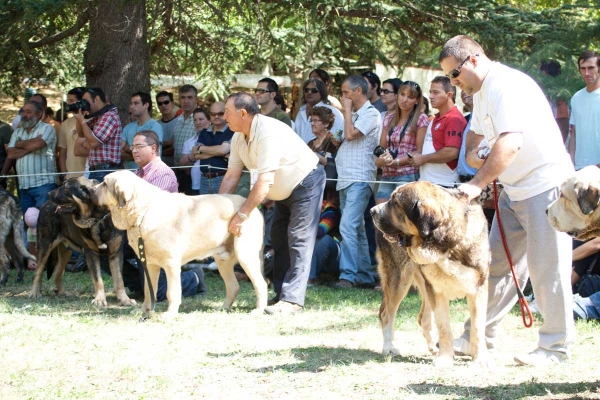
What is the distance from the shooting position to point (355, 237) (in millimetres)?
9219

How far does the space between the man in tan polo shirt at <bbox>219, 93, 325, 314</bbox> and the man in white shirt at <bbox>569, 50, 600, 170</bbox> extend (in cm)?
282

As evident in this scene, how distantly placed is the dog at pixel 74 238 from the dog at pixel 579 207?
17.1 feet

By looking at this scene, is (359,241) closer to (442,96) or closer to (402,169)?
(402,169)

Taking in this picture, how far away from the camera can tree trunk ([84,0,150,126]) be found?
38.2 ft

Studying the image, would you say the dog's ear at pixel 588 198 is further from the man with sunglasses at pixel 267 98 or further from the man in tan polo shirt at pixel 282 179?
the man with sunglasses at pixel 267 98

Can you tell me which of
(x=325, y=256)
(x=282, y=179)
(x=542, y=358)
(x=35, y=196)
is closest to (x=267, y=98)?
(x=325, y=256)

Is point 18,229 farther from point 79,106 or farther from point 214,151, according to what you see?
point 214,151

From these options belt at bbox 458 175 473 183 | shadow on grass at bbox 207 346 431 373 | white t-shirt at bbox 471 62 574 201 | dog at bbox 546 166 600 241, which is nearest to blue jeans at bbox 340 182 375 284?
belt at bbox 458 175 473 183

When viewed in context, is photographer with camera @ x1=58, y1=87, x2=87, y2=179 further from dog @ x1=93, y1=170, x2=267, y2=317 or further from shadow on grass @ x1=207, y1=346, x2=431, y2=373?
shadow on grass @ x1=207, y1=346, x2=431, y2=373

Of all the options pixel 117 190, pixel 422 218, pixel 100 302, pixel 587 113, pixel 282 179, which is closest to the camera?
pixel 422 218

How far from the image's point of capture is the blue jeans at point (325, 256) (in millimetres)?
9734

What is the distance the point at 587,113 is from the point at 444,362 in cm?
411

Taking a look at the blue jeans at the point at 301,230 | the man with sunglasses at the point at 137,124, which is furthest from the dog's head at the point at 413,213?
the man with sunglasses at the point at 137,124

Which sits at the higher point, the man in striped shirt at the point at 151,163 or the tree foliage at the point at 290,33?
the tree foliage at the point at 290,33
